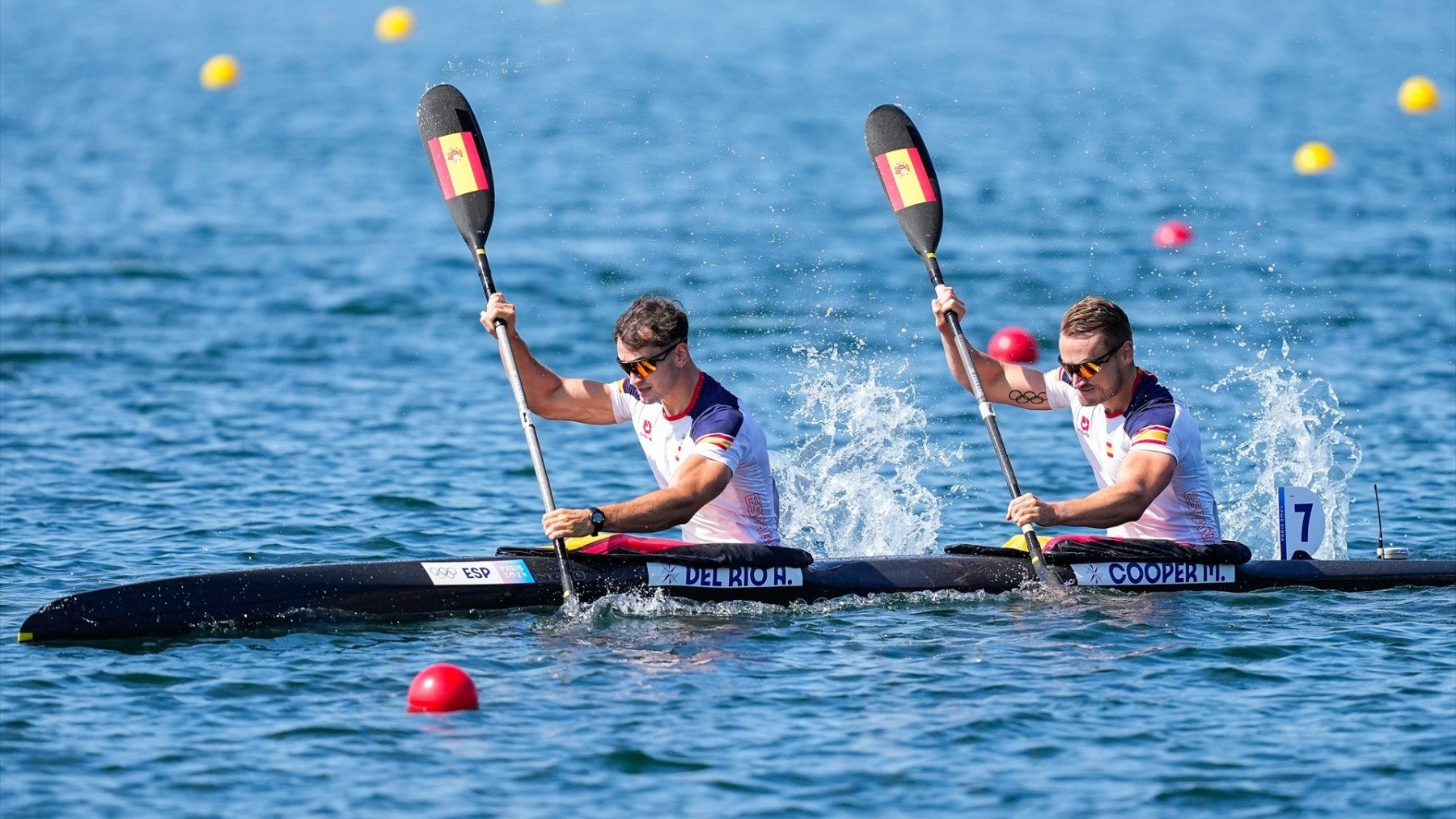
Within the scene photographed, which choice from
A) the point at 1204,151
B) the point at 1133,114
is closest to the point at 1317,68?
the point at 1133,114

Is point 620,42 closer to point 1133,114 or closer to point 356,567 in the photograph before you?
point 1133,114

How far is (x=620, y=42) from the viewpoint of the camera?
42531 millimetres

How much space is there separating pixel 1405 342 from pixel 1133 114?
15653mm

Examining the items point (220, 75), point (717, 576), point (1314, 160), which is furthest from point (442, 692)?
point (220, 75)

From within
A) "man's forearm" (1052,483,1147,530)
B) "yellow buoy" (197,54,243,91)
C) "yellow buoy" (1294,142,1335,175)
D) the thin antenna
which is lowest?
the thin antenna

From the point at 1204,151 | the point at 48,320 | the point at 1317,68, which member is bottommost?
the point at 48,320

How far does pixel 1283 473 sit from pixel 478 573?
5435mm

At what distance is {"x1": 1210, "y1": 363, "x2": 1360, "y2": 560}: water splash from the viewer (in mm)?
10852

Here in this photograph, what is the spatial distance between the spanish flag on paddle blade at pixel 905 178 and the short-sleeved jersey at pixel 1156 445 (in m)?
1.62

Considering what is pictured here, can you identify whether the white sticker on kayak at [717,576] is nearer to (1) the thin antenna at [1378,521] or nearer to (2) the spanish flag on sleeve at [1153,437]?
(2) the spanish flag on sleeve at [1153,437]

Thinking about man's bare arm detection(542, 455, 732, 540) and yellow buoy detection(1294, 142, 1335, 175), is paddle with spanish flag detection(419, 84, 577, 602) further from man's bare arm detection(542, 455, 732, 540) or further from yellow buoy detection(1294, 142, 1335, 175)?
yellow buoy detection(1294, 142, 1335, 175)

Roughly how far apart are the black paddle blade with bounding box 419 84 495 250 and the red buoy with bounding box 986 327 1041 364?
6990 millimetres

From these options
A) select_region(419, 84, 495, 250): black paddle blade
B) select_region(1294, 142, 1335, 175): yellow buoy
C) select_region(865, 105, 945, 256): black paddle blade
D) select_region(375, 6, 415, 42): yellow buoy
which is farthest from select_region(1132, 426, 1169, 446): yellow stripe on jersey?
select_region(375, 6, 415, 42): yellow buoy

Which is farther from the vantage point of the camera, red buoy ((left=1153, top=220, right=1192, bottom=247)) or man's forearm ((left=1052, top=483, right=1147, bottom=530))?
red buoy ((left=1153, top=220, right=1192, bottom=247))
